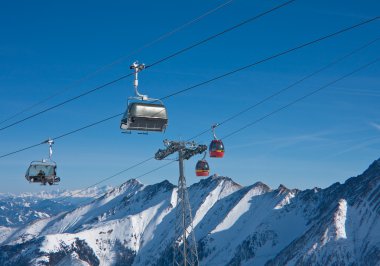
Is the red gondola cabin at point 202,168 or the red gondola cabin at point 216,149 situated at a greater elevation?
the red gondola cabin at point 216,149

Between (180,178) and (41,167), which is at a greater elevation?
(41,167)

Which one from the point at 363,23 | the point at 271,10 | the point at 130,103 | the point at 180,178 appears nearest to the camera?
the point at 271,10

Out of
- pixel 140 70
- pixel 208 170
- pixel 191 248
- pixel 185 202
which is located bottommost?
pixel 191 248

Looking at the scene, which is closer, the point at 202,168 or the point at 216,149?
the point at 216,149

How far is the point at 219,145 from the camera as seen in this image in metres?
44.8

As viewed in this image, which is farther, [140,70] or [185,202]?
[185,202]

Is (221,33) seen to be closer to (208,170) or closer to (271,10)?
(271,10)

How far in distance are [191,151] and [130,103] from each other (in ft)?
34.4

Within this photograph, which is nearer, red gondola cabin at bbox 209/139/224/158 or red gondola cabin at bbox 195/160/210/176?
red gondola cabin at bbox 209/139/224/158

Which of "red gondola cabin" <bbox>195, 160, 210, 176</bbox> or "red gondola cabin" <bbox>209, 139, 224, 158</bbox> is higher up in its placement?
"red gondola cabin" <bbox>209, 139, 224, 158</bbox>

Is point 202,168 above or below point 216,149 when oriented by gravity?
below

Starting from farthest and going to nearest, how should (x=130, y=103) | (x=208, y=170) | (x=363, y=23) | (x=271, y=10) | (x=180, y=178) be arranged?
(x=208, y=170)
(x=180, y=178)
(x=130, y=103)
(x=363, y=23)
(x=271, y=10)

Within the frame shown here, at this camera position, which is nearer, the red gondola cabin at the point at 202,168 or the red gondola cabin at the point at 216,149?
the red gondola cabin at the point at 216,149

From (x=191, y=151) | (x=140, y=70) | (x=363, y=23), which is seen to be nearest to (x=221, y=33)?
(x=140, y=70)
